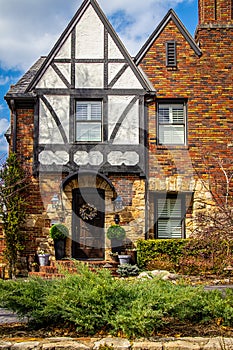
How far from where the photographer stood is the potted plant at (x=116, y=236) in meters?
14.3

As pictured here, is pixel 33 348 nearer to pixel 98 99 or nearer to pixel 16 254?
pixel 16 254

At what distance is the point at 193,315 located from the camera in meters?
6.16

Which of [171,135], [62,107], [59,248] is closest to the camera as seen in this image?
[59,248]

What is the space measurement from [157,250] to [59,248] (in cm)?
286

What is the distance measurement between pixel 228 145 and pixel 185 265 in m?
4.10

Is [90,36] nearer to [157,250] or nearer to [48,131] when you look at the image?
[48,131]

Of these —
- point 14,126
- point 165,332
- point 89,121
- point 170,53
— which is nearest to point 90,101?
point 89,121

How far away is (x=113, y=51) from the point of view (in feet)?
50.4

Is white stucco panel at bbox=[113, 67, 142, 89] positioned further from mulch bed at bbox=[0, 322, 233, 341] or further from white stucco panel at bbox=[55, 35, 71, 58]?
mulch bed at bbox=[0, 322, 233, 341]

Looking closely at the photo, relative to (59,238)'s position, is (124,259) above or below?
below

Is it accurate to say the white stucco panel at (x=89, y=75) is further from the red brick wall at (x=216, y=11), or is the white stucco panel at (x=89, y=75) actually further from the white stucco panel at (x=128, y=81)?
the red brick wall at (x=216, y=11)

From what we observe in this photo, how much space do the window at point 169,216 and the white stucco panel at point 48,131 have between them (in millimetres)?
3680

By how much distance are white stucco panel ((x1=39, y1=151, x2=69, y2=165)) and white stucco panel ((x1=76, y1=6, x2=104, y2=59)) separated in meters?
3.11

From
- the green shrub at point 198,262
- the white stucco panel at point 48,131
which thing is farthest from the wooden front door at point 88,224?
the green shrub at point 198,262
